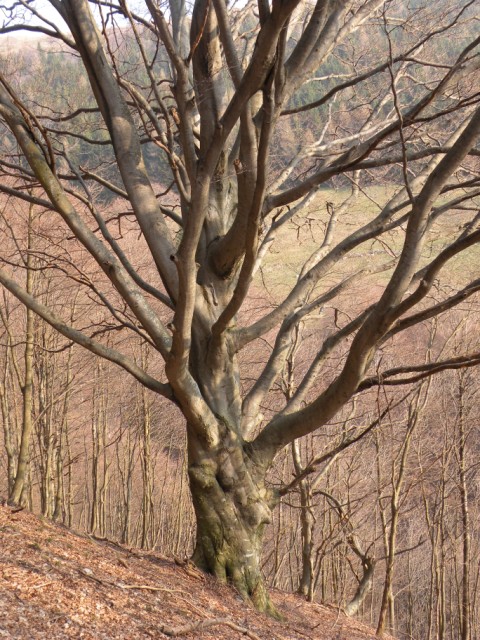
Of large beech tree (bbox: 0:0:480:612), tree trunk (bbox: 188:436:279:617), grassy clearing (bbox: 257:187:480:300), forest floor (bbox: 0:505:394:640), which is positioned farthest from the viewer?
grassy clearing (bbox: 257:187:480:300)

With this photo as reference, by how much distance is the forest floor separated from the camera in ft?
9.46

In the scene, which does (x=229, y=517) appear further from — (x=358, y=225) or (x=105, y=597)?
(x=358, y=225)

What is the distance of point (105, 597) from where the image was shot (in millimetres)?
3301

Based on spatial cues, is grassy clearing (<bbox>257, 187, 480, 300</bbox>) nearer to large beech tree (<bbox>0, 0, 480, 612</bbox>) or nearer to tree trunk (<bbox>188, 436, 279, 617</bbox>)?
large beech tree (<bbox>0, 0, 480, 612</bbox>)

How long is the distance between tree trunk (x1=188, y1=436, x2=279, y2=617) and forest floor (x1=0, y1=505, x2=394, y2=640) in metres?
0.13

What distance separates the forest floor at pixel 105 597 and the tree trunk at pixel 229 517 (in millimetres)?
129

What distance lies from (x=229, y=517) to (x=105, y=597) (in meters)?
1.28

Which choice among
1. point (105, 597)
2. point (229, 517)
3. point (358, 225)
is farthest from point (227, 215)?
point (358, 225)

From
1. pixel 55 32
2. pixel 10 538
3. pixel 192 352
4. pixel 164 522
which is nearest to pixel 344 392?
pixel 192 352

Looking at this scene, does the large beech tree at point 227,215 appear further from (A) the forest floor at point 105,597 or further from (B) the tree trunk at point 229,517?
(A) the forest floor at point 105,597

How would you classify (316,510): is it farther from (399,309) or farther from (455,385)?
(399,309)

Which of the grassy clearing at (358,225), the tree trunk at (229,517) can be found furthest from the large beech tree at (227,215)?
the grassy clearing at (358,225)

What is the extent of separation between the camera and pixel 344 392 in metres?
3.80

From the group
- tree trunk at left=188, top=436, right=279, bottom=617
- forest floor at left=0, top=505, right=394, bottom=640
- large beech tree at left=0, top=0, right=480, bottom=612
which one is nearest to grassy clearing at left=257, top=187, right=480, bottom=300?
large beech tree at left=0, top=0, right=480, bottom=612
